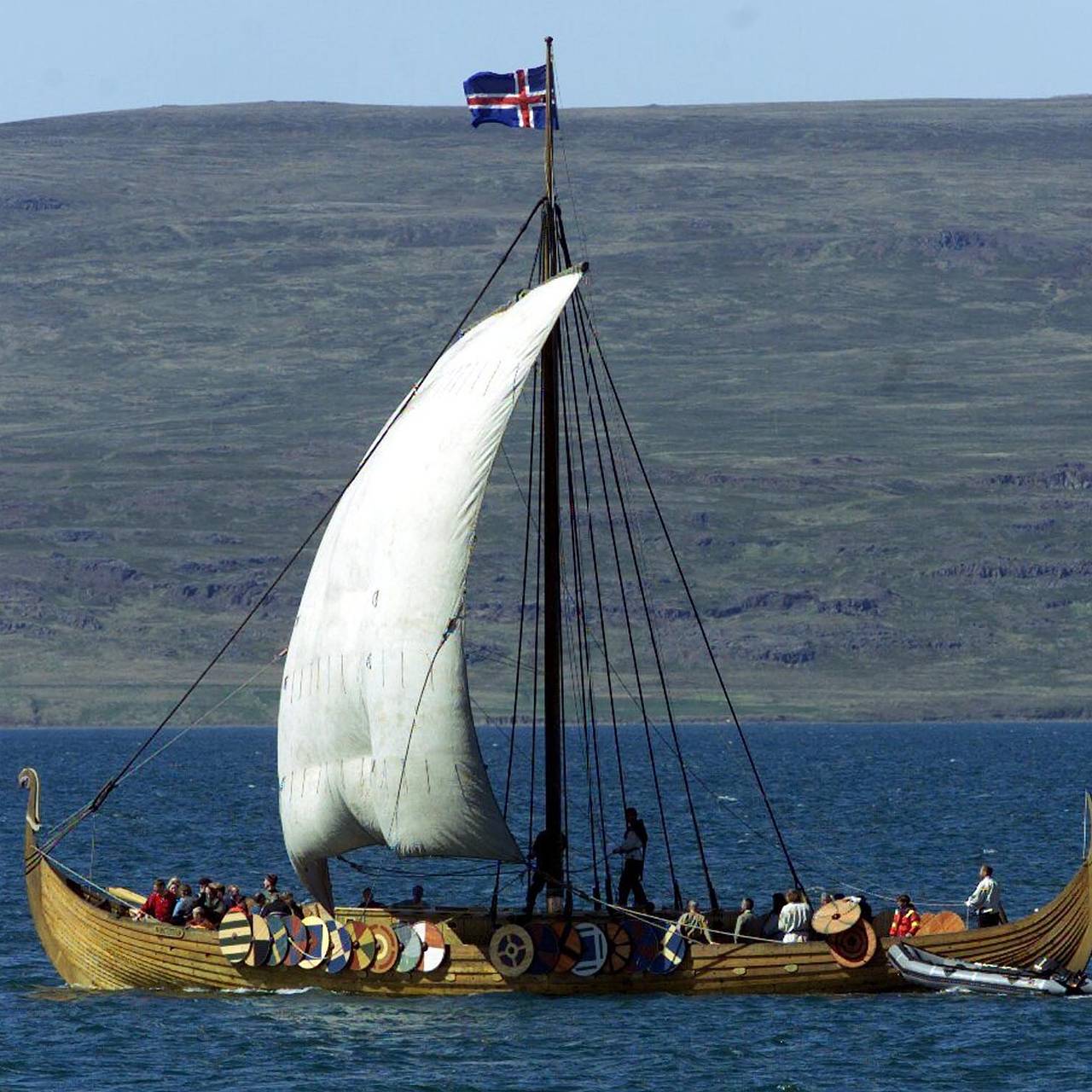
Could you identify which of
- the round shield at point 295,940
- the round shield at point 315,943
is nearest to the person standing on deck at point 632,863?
the round shield at point 315,943

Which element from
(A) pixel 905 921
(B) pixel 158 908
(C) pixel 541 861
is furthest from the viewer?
(B) pixel 158 908

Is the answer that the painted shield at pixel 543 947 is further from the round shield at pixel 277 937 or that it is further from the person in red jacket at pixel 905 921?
the person in red jacket at pixel 905 921

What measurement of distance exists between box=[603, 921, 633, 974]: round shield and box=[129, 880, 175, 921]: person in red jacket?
23.8 feet

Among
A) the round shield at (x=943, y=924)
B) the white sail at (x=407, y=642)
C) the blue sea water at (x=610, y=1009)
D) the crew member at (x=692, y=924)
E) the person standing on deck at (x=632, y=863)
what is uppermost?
the white sail at (x=407, y=642)

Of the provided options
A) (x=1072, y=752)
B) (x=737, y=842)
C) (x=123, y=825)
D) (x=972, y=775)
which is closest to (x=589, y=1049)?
(x=737, y=842)

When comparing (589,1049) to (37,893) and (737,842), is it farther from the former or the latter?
(737,842)

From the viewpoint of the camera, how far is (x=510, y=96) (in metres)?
46.2

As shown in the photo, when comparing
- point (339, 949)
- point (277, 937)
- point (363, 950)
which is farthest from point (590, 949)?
point (277, 937)

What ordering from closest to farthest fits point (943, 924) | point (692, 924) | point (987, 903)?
point (692, 924), point (943, 924), point (987, 903)

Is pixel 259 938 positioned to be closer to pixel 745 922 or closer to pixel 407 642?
pixel 407 642

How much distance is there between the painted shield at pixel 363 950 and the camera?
41.9 meters

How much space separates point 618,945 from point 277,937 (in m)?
5.17

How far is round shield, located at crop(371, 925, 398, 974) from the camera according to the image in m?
41.8

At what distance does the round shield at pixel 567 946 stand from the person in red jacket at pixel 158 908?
6648 mm
